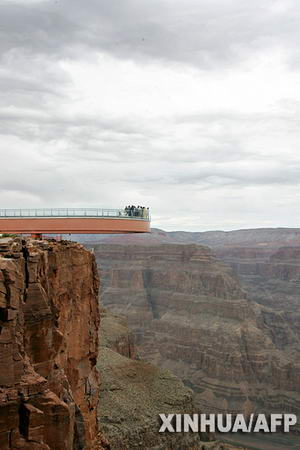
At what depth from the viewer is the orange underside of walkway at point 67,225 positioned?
115 feet

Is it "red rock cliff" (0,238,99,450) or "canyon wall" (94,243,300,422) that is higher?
"red rock cliff" (0,238,99,450)

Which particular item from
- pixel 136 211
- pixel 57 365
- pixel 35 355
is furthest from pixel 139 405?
pixel 35 355

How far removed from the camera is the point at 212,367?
3900 inches

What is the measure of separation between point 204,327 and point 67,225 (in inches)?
3181

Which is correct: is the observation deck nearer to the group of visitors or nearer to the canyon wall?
the group of visitors

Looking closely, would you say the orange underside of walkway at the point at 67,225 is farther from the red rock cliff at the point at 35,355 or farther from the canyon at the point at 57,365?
the red rock cliff at the point at 35,355

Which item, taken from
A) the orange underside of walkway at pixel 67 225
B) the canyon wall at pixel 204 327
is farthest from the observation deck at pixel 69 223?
the canyon wall at pixel 204 327

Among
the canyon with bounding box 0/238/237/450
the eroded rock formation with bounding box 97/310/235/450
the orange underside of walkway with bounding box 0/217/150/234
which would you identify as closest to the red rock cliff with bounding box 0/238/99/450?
the canyon with bounding box 0/238/237/450

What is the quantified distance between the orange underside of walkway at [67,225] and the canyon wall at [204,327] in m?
57.2

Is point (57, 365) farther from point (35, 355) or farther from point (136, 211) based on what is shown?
point (136, 211)

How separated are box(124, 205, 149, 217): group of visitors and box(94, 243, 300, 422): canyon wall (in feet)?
181

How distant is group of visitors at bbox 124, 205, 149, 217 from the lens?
38969 millimetres

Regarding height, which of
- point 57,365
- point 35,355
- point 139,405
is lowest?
point 139,405

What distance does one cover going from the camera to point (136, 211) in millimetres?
39562
